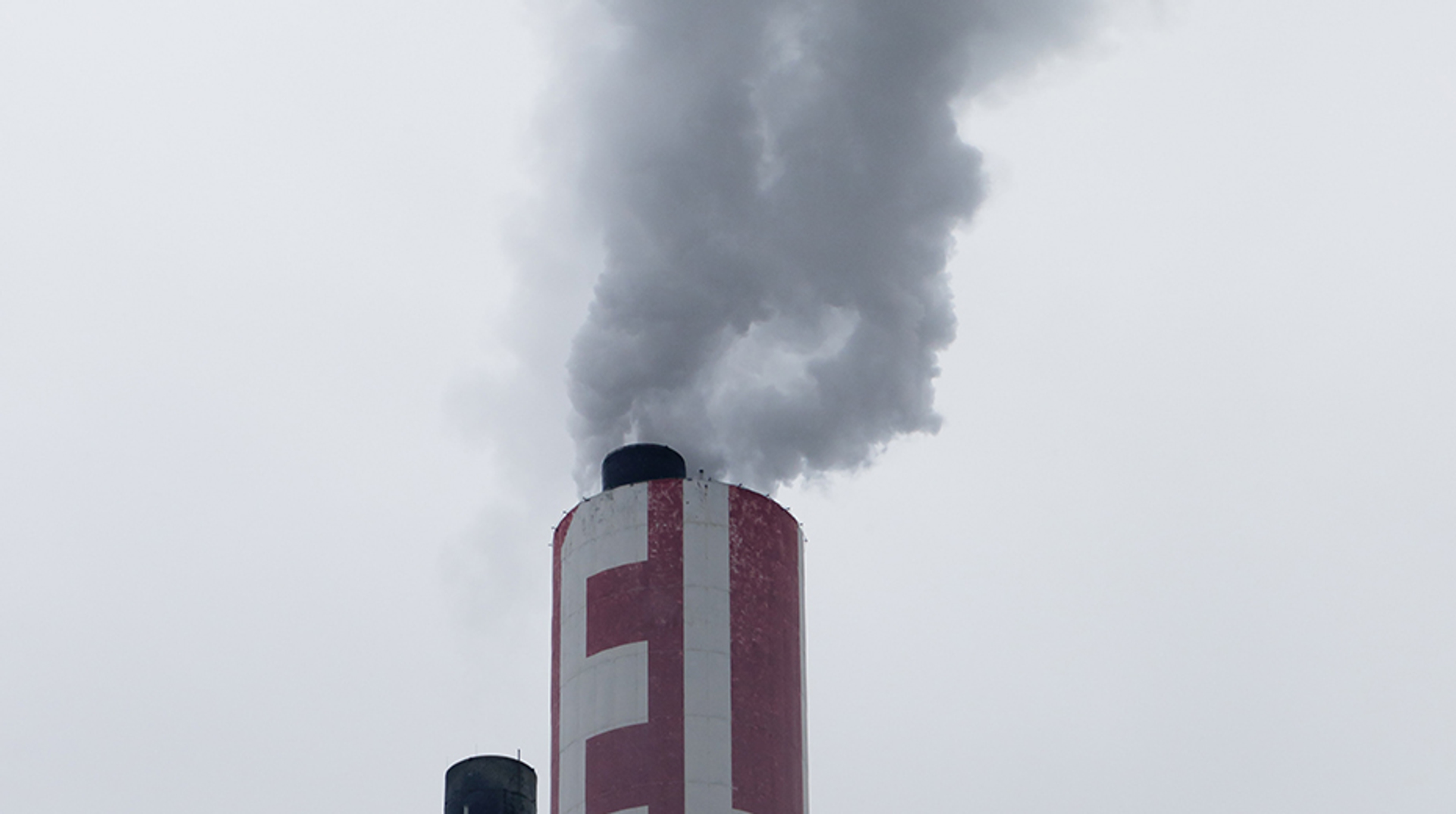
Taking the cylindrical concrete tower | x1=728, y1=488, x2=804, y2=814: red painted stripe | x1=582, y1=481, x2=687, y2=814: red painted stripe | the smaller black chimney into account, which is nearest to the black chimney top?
the cylindrical concrete tower

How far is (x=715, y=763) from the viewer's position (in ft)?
119

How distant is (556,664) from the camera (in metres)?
38.9

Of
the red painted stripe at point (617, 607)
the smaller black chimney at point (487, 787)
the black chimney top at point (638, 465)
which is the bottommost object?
the smaller black chimney at point (487, 787)

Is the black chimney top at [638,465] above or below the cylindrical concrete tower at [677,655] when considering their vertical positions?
above

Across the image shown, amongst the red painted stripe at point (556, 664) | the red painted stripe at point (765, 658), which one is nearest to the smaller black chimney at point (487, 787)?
the red painted stripe at point (556, 664)

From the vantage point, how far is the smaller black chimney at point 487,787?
39.8m

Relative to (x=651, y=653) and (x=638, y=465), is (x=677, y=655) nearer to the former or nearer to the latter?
(x=651, y=653)

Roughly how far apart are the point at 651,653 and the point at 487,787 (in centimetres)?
529

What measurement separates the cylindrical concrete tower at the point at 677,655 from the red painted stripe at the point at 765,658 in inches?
1.2

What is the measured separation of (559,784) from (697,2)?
1791 centimetres

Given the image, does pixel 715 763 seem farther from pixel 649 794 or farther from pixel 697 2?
pixel 697 2

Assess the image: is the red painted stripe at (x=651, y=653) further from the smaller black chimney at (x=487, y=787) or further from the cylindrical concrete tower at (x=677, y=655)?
the smaller black chimney at (x=487, y=787)

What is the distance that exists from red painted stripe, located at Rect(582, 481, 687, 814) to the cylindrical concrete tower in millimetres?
27

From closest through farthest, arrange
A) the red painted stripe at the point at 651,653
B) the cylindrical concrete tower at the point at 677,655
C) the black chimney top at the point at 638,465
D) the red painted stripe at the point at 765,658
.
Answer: the red painted stripe at the point at 651,653 → the cylindrical concrete tower at the point at 677,655 → the red painted stripe at the point at 765,658 → the black chimney top at the point at 638,465
